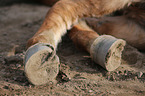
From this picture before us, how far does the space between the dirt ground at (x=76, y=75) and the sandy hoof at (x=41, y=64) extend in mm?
64

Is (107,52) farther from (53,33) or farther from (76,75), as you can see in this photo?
(53,33)

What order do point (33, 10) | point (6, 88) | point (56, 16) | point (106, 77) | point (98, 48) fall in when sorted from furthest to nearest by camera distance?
point (33, 10)
point (56, 16)
point (98, 48)
point (106, 77)
point (6, 88)

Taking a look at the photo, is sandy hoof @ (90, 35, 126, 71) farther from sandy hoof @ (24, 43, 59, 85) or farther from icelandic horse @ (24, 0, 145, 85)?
sandy hoof @ (24, 43, 59, 85)

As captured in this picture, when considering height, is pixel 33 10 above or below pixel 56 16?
below

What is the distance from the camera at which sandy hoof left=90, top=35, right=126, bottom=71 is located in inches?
66.1

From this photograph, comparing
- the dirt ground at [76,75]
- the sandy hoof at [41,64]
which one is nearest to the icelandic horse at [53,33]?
the sandy hoof at [41,64]

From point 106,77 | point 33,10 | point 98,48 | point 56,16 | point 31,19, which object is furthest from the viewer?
point 33,10

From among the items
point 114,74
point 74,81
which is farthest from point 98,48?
point 74,81

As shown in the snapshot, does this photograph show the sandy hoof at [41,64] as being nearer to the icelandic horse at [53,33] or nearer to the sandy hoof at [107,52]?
the icelandic horse at [53,33]

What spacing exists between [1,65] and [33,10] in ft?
8.41

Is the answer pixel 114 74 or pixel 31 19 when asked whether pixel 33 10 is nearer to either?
pixel 31 19

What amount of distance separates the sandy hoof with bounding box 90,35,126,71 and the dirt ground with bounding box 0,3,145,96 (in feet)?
0.26

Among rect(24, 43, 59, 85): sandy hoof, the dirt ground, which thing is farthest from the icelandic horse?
the dirt ground

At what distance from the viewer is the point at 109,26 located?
2.59 meters
